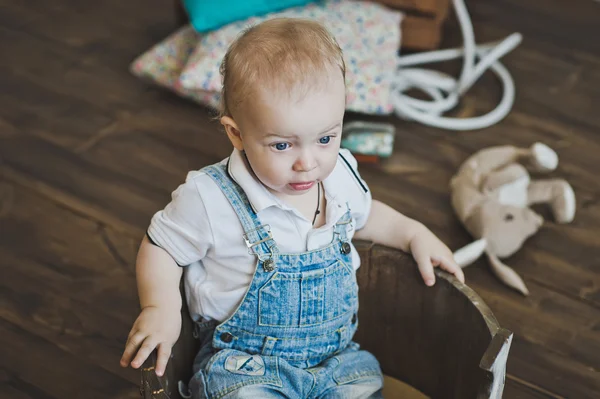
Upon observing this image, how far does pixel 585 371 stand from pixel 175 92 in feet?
3.43

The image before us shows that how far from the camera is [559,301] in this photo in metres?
1.40

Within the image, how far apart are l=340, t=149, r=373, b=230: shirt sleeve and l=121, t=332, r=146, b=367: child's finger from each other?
0.31m

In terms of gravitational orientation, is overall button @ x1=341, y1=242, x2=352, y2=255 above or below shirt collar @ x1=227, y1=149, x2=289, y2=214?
below

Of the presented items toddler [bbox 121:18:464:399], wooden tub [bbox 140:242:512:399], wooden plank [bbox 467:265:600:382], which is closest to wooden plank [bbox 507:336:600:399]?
wooden plank [bbox 467:265:600:382]

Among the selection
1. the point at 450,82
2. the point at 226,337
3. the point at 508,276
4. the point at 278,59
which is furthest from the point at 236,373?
the point at 450,82

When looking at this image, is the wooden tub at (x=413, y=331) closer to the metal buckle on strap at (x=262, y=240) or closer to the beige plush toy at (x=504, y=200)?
the metal buckle on strap at (x=262, y=240)

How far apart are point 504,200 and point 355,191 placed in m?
0.54

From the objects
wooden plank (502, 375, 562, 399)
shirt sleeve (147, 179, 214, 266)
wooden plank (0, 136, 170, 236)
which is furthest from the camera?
wooden plank (0, 136, 170, 236)

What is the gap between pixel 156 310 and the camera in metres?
0.92

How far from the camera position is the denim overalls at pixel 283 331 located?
0.96m

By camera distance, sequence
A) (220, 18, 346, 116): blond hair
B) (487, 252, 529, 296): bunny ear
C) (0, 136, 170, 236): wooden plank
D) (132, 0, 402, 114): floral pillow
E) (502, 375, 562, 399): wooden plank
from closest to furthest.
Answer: (220, 18, 346, 116): blond hair → (502, 375, 562, 399): wooden plank → (487, 252, 529, 296): bunny ear → (0, 136, 170, 236): wooden plank → (132, 0, 402, 114): floral pillow

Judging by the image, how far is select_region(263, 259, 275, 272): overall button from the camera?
0.96m

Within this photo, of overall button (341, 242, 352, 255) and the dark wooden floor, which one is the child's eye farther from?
the dark wooden floor

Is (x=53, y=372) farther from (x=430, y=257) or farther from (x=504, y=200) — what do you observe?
(x=504, y=200)
